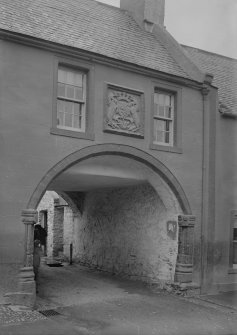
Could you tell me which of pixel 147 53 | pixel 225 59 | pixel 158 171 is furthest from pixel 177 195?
pixel 225 59

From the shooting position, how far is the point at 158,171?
40.6ft

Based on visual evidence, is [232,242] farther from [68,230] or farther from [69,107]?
[68,230]

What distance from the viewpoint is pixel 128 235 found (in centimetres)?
1507

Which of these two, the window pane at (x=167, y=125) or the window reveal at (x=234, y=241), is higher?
the window pane at (x=167, y=125)

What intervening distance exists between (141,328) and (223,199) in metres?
5.87

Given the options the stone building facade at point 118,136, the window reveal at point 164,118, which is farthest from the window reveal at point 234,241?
the window reveal at point 164,118

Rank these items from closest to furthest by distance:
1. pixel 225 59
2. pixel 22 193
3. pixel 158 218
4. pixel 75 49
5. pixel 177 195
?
pixel 22 193 < pixel 75 49 < pixel 177 195 < pixel 158 218 < pixel 225 59

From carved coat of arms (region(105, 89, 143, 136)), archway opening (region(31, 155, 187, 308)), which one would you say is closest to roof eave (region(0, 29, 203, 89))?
carved coat of arms (region(105, 89, 143, 136))

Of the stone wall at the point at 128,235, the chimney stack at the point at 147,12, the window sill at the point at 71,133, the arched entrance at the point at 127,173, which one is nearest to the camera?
the window sill at the point at 71,133

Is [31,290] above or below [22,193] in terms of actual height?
below

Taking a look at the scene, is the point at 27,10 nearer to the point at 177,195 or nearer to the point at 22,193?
the point at 22,193

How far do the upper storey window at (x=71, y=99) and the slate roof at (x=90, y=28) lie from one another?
0.74 meters

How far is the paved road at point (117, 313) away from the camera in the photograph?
885 centimetres

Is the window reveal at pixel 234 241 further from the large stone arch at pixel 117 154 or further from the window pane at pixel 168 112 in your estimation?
the window pane at pixel 168 112
